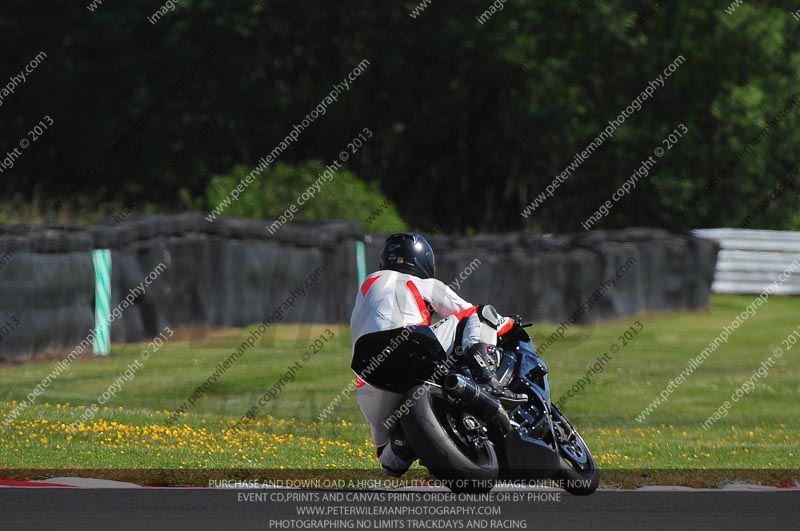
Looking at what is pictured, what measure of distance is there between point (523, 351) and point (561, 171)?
31241 millimetres

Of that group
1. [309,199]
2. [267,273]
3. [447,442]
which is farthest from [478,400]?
[309,199]

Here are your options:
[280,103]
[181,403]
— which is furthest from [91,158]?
[181,403]

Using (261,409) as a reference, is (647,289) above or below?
below

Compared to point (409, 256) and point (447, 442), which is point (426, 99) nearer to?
point (409, 256)

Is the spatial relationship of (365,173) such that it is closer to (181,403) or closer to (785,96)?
(785,96)

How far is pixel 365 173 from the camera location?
41656mm

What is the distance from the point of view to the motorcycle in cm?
880

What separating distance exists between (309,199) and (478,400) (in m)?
21.6

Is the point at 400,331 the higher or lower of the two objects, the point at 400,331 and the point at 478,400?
the higher

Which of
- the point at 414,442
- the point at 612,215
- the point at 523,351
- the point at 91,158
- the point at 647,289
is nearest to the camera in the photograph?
the point at 414,442

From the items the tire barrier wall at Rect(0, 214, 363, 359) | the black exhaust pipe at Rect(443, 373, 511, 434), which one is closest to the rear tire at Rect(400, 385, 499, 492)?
the black exhaust pipe at Rect(443, 373, 511, 434)

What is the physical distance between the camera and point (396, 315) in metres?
9.05

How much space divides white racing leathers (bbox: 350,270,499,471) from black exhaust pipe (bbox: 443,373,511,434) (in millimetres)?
429

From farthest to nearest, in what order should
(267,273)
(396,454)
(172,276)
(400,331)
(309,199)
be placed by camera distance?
(309,199) < (267,273) < (172,276) < (396,454) < (400,331)
